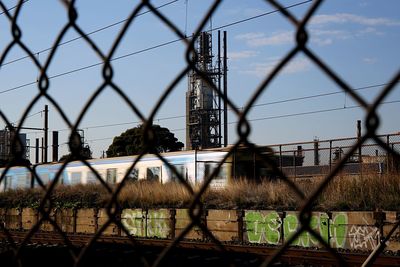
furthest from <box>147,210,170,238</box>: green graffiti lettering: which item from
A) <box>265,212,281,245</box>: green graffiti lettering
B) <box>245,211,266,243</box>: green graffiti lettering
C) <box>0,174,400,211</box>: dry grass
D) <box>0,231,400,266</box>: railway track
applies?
<box>265,212,281,245</box>: green graffiti lettering

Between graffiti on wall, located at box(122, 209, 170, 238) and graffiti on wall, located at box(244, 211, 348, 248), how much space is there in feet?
9.75

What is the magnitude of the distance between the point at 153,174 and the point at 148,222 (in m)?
6.15

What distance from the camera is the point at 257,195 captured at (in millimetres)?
16234

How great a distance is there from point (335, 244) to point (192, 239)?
4.02 metres

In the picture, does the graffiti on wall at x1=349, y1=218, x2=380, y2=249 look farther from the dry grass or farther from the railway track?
the dry grass

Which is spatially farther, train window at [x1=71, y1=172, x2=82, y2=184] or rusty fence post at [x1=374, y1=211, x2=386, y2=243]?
train window at [x1=71, y1=172, x2=82, y2=184]

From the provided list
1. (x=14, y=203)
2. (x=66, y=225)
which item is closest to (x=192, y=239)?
(x=66, y=225)

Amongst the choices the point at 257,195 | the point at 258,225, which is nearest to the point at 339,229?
the point at 258,225

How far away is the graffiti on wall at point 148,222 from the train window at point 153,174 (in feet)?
16.7

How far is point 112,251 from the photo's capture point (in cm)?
1165

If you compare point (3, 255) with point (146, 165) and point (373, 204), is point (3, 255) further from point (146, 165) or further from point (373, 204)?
point (146, 165)

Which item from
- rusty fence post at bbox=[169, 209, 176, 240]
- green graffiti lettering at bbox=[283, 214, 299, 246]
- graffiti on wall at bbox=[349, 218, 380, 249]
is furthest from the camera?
rusty fence post at bbox=[169, 209, 176, 240]

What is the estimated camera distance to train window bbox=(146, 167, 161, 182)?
22906mm

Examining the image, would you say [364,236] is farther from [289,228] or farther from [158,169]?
[158,169]
